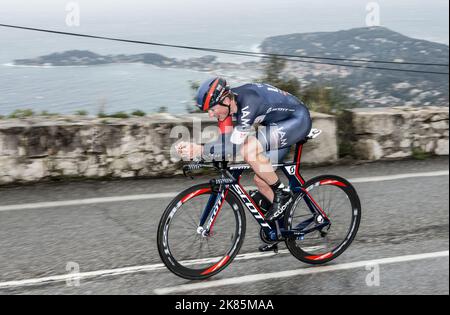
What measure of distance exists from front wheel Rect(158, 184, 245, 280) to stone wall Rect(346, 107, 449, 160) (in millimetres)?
4867

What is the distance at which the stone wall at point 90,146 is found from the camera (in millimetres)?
7250

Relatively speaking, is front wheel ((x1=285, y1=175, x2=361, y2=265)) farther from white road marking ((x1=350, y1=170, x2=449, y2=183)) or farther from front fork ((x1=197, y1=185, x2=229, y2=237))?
white road marking ((x1=350, y1=170, x2=449, y2=183))

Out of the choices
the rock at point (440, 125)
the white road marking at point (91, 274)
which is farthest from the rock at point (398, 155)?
the white road marking at point (91, 274)

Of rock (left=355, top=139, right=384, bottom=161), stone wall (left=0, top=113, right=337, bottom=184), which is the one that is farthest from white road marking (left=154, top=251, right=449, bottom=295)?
rock (left=355, top=139, right=384, bottom=161)

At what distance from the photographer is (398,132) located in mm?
9195

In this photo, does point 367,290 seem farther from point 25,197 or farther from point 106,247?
point 25,197

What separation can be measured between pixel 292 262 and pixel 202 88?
1.91 meters

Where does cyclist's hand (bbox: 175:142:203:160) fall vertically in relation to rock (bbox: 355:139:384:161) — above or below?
above

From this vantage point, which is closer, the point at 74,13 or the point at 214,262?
the point at 214,262

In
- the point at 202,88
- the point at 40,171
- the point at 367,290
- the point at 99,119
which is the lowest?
the point at 367,290

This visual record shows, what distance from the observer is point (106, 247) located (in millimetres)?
5223

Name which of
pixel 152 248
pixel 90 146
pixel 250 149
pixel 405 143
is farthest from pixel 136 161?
pixel 405 143

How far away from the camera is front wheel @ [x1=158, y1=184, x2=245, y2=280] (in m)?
4.22

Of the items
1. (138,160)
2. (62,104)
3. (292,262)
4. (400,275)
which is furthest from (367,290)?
(62,104)
